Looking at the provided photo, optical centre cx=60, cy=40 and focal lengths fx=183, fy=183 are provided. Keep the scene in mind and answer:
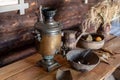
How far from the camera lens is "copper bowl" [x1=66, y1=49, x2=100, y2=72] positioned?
1.33 m

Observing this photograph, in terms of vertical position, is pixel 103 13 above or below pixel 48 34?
above

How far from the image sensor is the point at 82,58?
1505 mm

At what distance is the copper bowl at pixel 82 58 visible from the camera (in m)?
1.33

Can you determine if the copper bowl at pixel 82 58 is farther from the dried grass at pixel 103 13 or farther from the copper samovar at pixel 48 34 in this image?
the dried grass at pixel 103 13

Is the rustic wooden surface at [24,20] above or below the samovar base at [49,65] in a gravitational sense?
above

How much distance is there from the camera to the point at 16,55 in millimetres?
1604

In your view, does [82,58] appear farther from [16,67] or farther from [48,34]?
[16,67]

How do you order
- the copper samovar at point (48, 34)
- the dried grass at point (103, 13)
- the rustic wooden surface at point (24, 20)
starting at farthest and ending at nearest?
the dried grass at point (103, 13) < the rustic wooden surface at point (24, 20) < the copper samovar at point (48, 34)

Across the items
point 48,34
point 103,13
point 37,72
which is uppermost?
point 103,13

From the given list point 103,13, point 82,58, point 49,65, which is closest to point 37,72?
point 49,65

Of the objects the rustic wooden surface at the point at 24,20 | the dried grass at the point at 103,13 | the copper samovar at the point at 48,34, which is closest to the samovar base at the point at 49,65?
the copper samovar at the point at 48,34

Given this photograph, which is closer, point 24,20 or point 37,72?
point 37,72

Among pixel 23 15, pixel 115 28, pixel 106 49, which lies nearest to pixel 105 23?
pixel 106 49

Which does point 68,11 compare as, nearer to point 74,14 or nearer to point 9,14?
point 74,14
